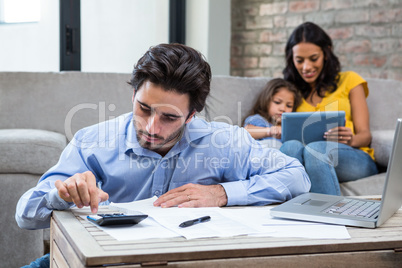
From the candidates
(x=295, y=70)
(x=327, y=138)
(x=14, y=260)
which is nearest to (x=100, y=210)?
(x=14, y=260)

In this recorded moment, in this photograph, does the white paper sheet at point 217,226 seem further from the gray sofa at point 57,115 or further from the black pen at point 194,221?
the gray sofa at point 57,115

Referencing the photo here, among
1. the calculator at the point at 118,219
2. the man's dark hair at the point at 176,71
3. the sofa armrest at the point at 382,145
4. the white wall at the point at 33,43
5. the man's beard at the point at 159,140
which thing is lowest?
the sofa armrest at the point at 382,145

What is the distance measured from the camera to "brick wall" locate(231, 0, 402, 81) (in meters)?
3.42

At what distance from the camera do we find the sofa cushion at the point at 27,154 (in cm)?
199

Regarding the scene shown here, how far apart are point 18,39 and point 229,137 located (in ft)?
7.58

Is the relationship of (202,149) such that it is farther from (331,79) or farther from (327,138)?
(331,79)

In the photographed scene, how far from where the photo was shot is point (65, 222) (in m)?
0.98

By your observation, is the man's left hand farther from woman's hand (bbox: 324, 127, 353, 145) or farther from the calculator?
woman's hand (bbox: 324, 127, 353, 145)

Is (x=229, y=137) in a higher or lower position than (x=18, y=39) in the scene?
lower

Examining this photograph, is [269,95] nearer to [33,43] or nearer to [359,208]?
[359,208]

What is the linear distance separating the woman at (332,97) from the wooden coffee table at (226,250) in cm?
127

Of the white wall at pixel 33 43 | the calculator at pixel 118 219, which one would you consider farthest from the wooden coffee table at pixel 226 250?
the white wall at pixel 33 43

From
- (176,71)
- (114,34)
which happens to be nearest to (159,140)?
(176,71)

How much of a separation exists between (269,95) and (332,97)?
0.33 meters
